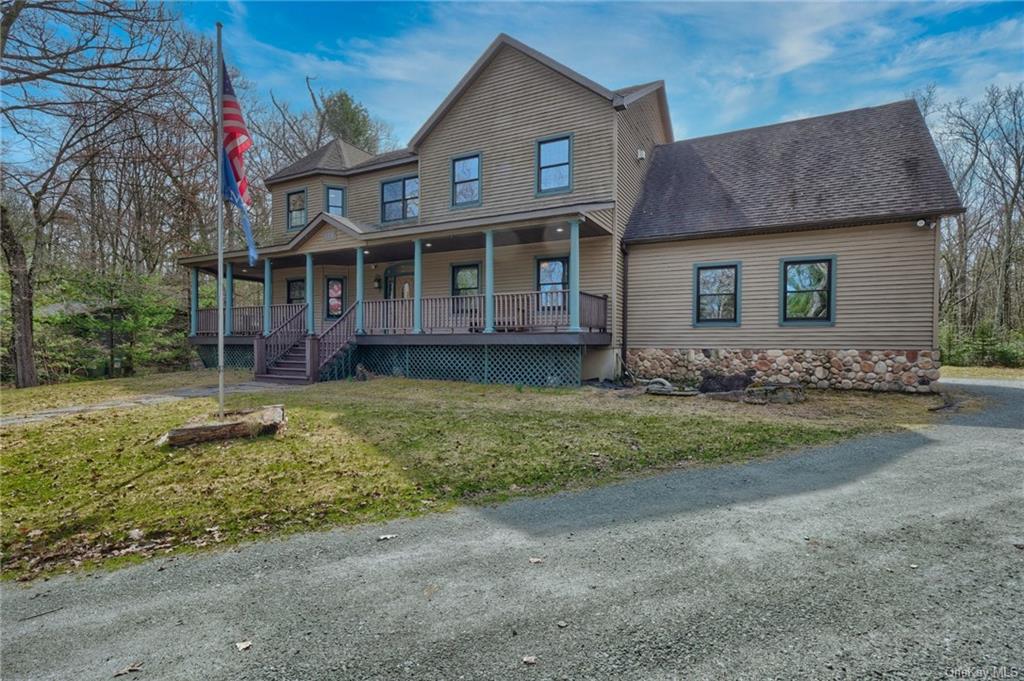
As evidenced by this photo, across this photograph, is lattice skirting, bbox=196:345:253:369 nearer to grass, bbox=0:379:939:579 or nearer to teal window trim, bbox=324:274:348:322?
teal window trim, bbox=324:274:348:322

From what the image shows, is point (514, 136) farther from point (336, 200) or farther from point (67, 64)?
point (67, 64)

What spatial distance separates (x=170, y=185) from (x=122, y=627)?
23208mm

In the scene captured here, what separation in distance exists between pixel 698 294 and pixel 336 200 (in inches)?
513

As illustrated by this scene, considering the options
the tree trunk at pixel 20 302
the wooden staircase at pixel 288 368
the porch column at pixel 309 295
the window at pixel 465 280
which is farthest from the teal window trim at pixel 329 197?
the tree trunk at pixel 20 302

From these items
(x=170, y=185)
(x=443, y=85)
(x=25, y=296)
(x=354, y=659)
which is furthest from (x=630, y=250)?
(x=170, y=185)

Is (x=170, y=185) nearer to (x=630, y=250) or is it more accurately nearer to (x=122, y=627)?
(x=630, y=250)

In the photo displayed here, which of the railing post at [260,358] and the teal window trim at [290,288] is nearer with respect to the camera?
the railing post at [260,358]

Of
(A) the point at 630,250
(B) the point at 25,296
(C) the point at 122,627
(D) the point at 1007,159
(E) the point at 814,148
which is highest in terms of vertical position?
(D) the point at 1007,159

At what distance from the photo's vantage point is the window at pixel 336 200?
58.2 ft

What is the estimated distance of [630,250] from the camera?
13625mm

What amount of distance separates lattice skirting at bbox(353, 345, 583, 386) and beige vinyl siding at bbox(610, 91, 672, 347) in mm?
1945

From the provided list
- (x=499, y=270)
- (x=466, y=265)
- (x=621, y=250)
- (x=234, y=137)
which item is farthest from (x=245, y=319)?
(x=621, y=250)

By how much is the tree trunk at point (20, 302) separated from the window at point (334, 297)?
8049 mm

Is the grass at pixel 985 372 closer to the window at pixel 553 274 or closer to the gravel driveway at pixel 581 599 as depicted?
the window at pixel 553 274
